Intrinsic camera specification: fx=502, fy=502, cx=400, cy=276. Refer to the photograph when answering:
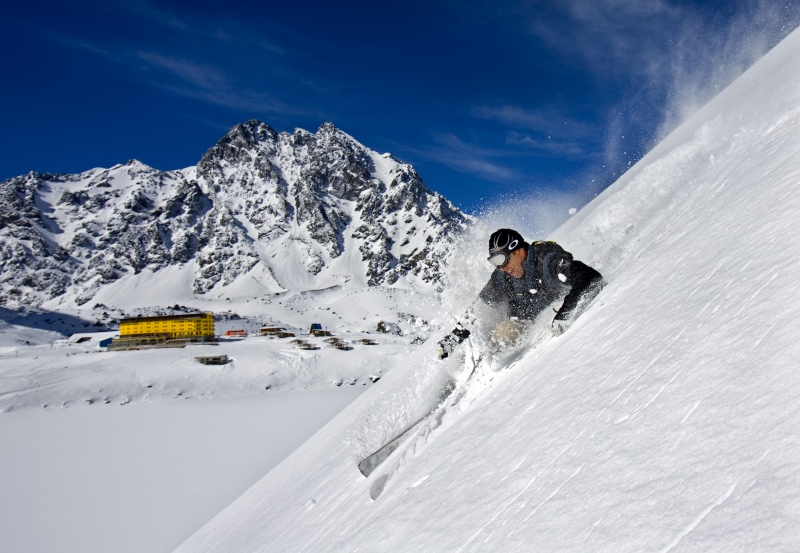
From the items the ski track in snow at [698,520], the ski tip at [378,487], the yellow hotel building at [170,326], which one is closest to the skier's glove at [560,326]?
the ski tip at [378,487]

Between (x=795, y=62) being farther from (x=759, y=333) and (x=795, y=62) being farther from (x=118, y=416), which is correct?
(x=118, y=416)

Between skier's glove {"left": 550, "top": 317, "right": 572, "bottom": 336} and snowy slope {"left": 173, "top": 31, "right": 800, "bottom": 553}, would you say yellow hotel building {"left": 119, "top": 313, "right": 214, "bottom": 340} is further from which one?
skier's glove {"left": 550, "top": 317, "right": 572, "bottom": 336}

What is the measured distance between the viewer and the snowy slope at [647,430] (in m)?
1.21

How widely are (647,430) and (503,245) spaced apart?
3.32 metres

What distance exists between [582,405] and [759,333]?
86cm

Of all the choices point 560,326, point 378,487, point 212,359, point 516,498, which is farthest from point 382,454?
point 212,359

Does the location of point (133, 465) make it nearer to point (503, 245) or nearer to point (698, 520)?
point (503, 245)

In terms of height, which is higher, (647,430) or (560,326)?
(560,326)

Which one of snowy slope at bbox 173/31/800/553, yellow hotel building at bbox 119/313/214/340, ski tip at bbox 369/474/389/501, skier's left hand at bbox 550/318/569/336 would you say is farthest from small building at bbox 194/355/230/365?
skier's left hand at bbox 550/318/569/336

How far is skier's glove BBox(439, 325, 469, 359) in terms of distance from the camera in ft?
17.8

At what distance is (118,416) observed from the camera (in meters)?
26.2

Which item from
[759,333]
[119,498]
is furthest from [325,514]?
[119,498]

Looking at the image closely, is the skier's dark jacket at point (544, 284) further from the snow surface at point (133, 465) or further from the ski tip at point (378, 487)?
the snow surface at point (133, 465)

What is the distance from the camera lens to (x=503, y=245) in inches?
193
